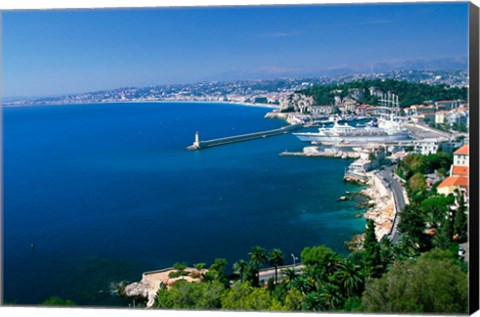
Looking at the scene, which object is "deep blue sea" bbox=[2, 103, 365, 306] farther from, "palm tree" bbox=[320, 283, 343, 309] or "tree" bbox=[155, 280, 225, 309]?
"palm tree" bbox=[320, 283, 343, 309]

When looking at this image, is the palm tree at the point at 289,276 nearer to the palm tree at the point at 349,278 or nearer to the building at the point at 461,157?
the palm tree at the point at 349,278

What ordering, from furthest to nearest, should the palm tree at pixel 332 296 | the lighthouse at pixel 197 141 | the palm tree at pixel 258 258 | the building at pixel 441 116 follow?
the lighthouse at pixel 197 141
the building at pixel 441 116
the palm tree at pixel 258 258
the palm tree at pixel 332 296

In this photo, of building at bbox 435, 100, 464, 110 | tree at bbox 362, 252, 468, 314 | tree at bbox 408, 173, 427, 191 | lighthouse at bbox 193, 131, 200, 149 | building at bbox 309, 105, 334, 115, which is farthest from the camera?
building at bbox 309, 105, 334, 115

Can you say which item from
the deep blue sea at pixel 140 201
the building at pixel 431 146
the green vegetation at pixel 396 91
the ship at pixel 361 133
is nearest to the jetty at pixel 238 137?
the deep blue sea at pixel 140 201

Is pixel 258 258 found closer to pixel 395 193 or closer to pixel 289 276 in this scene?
pixel 289 276

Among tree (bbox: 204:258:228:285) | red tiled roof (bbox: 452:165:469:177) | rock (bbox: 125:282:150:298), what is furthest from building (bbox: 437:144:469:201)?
rock (bbox: 125:282:150:298)

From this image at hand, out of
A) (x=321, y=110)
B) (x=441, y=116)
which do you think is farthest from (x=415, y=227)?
(x=321, y=110)

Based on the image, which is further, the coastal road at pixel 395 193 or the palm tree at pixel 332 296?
the coastal road at pixel 395 193
